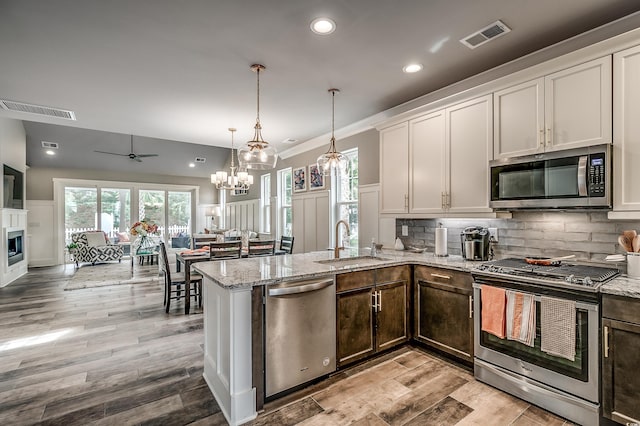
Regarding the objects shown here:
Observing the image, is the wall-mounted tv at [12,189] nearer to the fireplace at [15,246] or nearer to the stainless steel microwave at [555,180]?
the fireplace at [15,246]

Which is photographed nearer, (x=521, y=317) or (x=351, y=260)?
(x=521, y=317)

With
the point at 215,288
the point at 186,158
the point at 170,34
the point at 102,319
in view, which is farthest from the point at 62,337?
the point at 186,158

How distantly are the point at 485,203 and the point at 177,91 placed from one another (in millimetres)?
3568

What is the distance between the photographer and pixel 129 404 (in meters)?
2.24

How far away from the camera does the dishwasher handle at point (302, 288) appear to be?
2.17 m

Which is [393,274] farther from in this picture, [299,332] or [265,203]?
[265,203]

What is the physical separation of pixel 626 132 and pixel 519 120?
696 mm

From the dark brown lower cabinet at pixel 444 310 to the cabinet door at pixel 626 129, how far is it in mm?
1163

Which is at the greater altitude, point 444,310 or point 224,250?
point 224,250

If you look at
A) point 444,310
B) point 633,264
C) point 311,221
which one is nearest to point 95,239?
point 311,221

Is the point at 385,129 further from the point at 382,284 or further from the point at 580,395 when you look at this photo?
the point at 580,395

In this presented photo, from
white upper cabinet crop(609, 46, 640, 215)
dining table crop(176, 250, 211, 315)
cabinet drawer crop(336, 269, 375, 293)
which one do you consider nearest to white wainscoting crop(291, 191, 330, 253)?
dining table crop(176, 250, 211, 315)

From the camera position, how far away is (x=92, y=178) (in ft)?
30.6

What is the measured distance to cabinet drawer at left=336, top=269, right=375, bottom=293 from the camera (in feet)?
8.44
